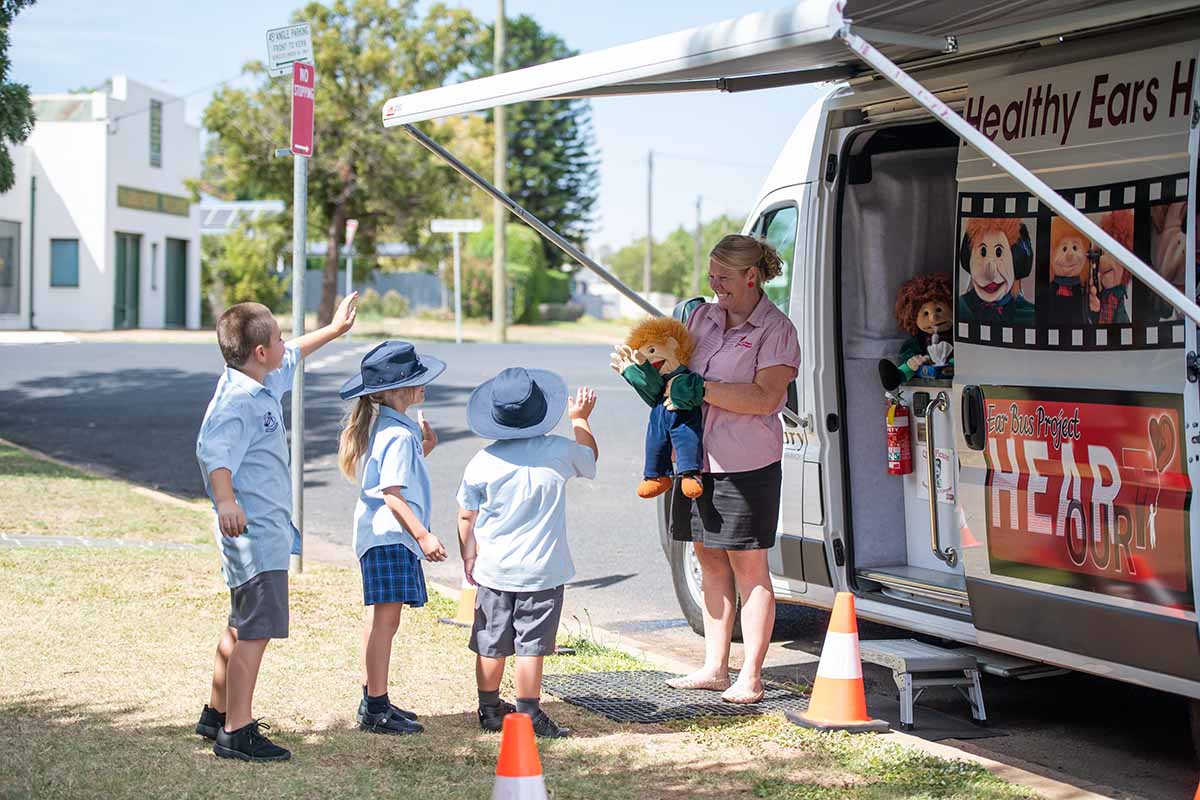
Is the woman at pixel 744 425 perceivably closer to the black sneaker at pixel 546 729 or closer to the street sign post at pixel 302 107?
the black sneaker at pixel 546 729

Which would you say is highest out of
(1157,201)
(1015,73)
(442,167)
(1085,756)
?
(442,167)

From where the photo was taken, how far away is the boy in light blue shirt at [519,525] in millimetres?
5188

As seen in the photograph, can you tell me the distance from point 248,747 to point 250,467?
95 centimetres

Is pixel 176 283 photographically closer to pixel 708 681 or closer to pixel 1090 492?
pixel 708 681

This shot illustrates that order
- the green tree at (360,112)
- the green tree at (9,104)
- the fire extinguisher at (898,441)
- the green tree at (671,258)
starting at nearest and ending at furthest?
1. the fire extinguisher at (898,441)
2. the green tree at (9,104)
3. the green tree at (360,112)
4. the green tree at (671,258)

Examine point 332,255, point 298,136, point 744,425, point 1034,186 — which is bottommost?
point 744,425

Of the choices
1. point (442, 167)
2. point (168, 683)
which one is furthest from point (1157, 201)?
point (442, 167)

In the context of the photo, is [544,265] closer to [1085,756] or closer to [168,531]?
[168,531]

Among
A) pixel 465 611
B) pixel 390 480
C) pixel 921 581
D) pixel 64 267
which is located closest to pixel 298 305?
pixel 465 611

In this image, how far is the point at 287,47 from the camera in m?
8.08

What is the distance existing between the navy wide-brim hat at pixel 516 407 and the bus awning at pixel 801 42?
106 centimetres

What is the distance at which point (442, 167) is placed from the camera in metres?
35.9

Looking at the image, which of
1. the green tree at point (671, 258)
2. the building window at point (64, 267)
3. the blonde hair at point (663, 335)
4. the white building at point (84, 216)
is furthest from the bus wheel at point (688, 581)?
the green tree at point (671, 258)

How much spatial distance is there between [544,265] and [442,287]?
12.6 ft
